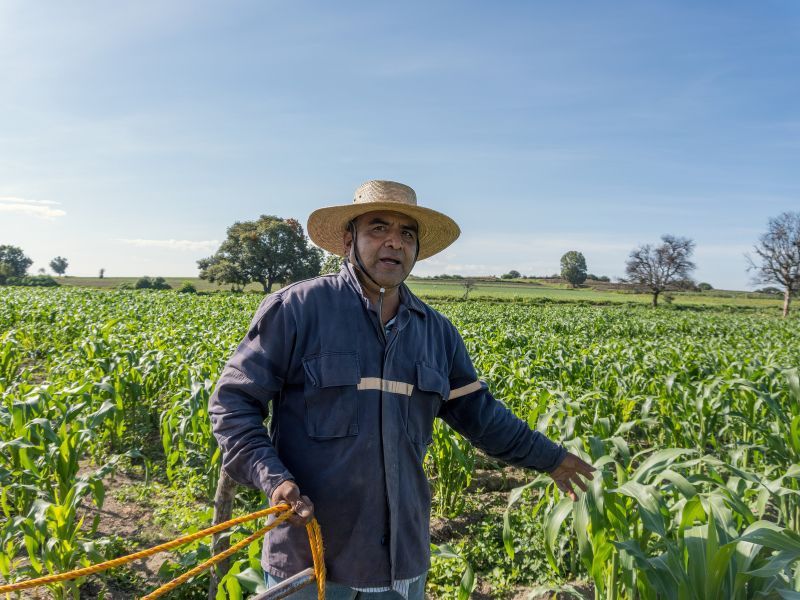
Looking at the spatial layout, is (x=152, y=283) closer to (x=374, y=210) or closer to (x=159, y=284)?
(x=159, y=284)

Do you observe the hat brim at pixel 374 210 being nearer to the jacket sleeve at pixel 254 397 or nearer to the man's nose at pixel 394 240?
the man's nose at pixel 394 240

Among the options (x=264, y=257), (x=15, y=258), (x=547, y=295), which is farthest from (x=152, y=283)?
(x=15, y=258)

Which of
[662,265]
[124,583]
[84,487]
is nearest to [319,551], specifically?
[84,487]

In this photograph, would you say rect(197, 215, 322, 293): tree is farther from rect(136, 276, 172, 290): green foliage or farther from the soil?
the soil

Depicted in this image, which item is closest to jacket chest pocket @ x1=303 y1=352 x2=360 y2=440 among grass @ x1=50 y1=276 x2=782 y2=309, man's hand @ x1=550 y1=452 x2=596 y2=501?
man's hand @ x1=550 y1=452 x2=596 y2=501

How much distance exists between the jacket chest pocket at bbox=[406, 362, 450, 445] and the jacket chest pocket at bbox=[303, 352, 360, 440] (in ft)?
0.80

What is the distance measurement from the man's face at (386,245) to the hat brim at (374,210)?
4 centimetres

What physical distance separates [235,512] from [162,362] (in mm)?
2951

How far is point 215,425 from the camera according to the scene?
1.73 m

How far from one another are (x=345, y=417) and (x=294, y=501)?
0.32m

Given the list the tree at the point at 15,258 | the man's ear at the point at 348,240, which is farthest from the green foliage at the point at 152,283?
the man's ear at the point at 348,240

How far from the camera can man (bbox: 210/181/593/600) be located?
5.67 ft

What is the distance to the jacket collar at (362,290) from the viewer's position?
198 cm

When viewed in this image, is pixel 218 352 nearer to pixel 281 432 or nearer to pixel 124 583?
pixel 124 583
